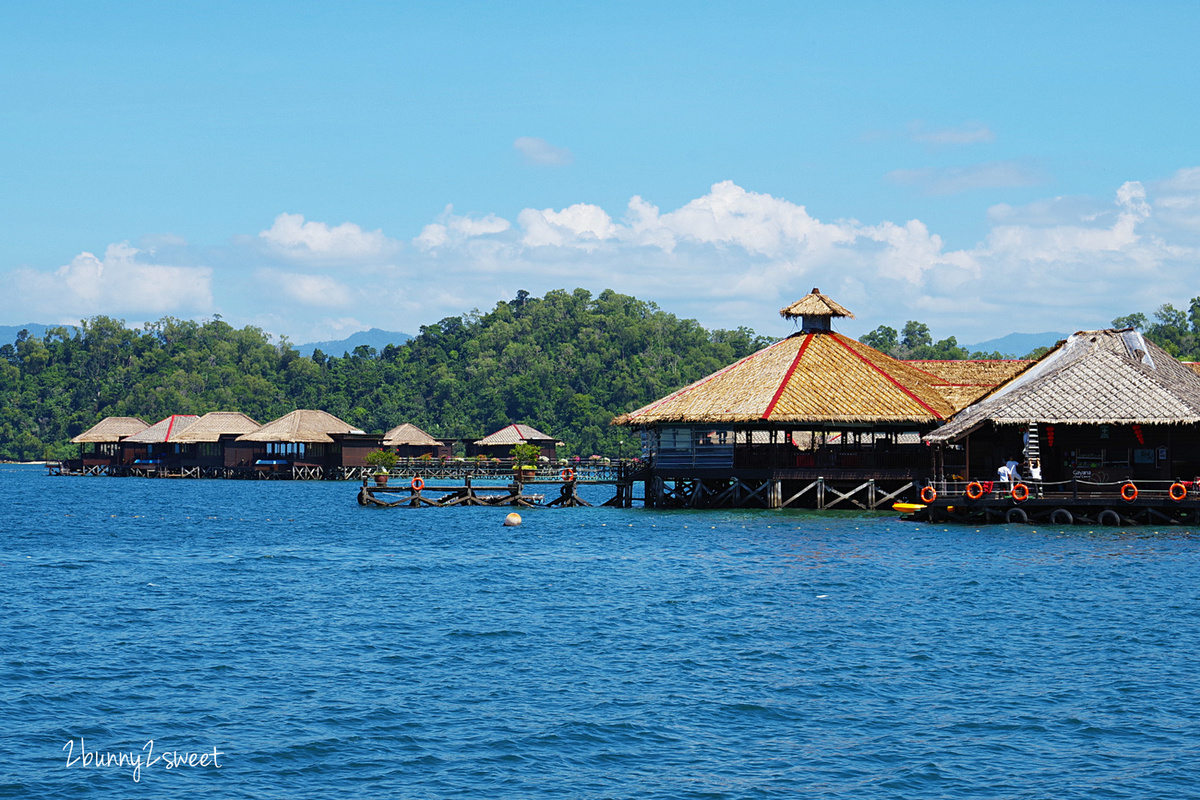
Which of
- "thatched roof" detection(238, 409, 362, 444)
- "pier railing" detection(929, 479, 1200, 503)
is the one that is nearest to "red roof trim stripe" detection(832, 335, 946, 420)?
"pier railing" detection(929, 479, 1200, 503)

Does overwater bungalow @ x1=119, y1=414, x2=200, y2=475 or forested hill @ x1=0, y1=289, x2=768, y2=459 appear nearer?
overwater bungalow @ x1=119, y1=414, x2=200, y2=475

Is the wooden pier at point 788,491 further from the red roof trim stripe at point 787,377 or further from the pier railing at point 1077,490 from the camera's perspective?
the pier railing at point 1077,490

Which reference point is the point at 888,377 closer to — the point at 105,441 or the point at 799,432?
the point at 799,432

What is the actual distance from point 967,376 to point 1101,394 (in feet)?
57.1

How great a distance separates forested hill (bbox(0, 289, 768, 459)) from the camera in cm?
15962

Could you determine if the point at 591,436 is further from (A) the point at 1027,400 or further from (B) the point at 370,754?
(B) the point at 370,754

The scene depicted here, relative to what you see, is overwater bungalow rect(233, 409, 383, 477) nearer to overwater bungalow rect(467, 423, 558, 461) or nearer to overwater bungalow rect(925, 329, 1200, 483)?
overwater bungalow rect(467, 423, 558, 461)

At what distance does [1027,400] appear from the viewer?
45.7 metres

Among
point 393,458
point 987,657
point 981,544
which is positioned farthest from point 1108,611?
Result: point 393,458

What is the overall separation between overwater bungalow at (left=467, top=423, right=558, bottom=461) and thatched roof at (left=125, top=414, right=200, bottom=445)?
28.6m

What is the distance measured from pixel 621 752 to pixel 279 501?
204 feet

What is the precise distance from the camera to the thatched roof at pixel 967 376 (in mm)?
58094

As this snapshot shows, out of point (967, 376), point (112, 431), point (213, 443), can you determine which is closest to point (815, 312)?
point (967, 376)

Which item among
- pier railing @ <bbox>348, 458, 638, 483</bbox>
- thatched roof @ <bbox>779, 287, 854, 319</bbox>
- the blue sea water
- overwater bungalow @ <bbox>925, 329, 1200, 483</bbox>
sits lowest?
the blue sea water
